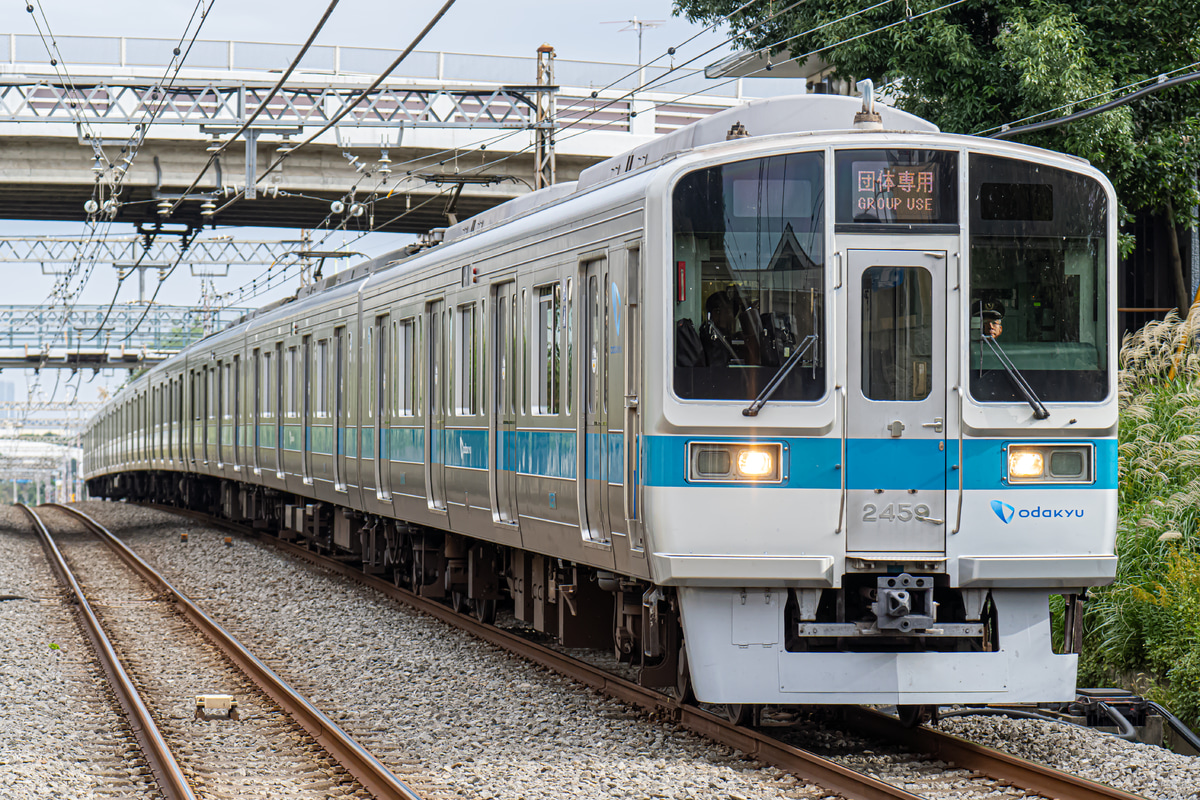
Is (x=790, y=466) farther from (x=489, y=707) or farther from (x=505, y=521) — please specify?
(x=505, y=521)

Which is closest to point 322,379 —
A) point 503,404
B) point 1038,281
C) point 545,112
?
point 545,112

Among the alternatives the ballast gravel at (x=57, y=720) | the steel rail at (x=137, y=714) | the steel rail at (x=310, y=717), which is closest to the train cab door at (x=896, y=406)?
the steel rail at (x=310, y=717)

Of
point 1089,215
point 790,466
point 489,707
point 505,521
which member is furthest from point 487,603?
point 1089,215

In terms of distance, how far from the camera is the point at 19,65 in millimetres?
21859

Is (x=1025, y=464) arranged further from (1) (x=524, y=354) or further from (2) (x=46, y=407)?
(2) (x=46, y=407)

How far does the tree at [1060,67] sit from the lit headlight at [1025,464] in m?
7.88

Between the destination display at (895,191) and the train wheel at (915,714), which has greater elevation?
the destination display at (895,191)

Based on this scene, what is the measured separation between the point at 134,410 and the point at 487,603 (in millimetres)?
26982

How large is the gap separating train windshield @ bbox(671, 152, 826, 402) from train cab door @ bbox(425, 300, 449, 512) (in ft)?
14.8

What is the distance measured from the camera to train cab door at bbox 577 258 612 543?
7859 mm

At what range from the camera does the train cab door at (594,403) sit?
7.86 metres

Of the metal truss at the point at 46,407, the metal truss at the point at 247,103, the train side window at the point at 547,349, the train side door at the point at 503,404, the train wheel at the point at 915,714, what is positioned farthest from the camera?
the metal truss at the point at 46,407

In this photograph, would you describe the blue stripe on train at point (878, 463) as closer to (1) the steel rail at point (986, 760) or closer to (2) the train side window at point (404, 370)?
(1) the steel rail at point (986, 760)

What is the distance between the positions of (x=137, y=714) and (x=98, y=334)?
44.4m
